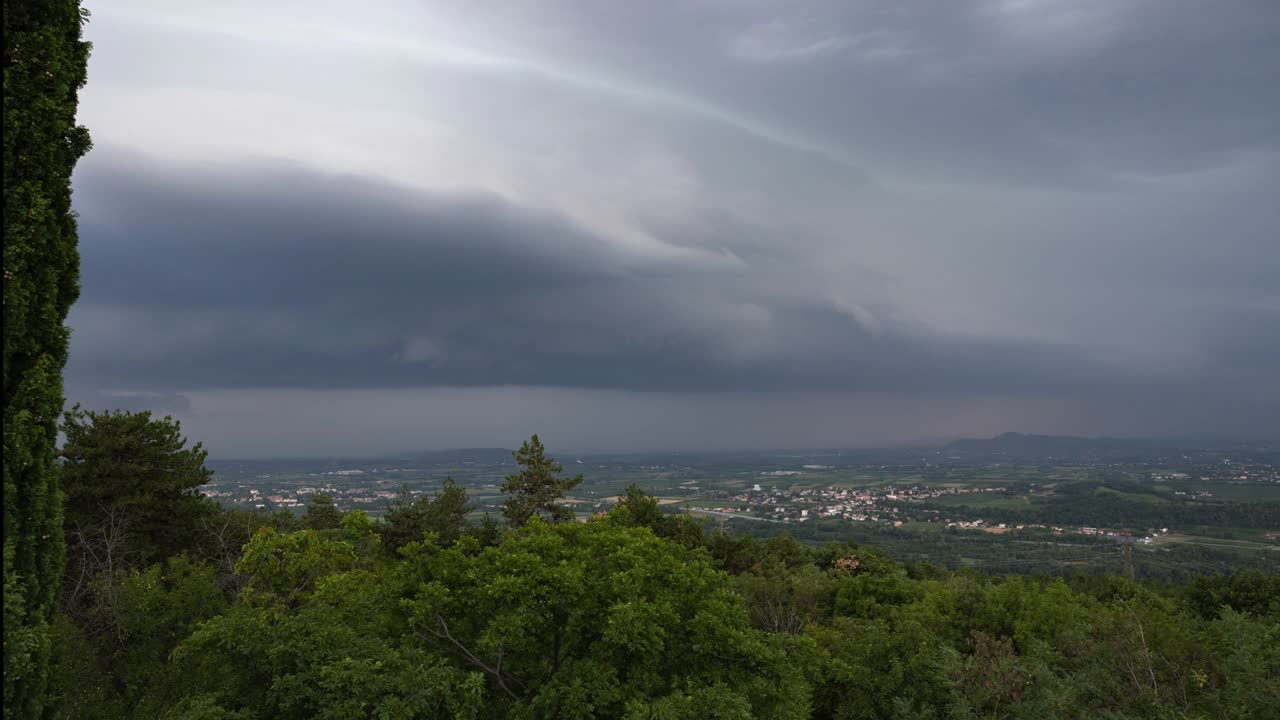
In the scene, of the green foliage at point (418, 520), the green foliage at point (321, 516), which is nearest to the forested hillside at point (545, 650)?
the green foliage at point (418, 520)

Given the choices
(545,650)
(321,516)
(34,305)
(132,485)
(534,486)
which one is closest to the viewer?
(34,305)

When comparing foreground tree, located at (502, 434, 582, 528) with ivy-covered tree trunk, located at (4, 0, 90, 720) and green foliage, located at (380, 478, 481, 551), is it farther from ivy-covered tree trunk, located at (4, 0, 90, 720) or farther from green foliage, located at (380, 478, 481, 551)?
ivy-covered tree trunk, located at (4, 0, 90, 720)

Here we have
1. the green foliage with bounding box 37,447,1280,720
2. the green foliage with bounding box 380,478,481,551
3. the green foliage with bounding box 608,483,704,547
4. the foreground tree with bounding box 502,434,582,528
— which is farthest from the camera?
the foreground tree with bounding box 502,434,582,528

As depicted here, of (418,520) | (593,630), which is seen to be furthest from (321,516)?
(593,630)

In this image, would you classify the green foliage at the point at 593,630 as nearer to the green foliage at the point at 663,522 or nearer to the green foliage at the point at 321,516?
the green foliage at the point at 663,522

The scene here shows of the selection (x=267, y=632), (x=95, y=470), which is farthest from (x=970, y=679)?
(x=95, y=470)

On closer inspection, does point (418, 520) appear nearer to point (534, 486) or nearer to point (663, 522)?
point (534, 486)

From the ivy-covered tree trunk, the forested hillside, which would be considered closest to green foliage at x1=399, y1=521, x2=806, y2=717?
the forested hillside
